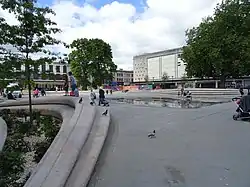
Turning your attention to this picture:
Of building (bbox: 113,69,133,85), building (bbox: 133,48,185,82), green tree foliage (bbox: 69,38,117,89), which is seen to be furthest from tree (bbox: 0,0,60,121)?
building (bbox: 113,69,133,85)

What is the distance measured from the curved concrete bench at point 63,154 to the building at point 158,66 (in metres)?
99.4

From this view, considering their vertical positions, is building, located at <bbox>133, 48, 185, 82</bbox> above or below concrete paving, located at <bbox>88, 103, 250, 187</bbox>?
above

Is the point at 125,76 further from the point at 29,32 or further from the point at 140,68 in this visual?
the point at 29,32

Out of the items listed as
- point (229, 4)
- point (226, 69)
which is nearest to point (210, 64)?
point (226, 69)

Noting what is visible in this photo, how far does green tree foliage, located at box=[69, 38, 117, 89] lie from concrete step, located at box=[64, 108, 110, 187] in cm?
5406

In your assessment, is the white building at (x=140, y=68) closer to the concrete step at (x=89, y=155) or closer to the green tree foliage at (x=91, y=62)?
the green tree foliage at (x=91, y=62)

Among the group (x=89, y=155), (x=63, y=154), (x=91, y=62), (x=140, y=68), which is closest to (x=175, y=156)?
(x=89, y=155)

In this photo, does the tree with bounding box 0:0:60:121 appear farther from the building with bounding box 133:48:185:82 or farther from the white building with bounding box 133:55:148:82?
the white building with bounding box 133:55:148:82

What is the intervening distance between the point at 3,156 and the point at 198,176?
400 centimetres

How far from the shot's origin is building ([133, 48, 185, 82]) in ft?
370

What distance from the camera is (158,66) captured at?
404ft

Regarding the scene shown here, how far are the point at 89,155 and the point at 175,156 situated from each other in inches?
69.8

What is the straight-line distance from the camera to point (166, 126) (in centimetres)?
946

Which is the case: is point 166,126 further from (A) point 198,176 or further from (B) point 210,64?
(B) point 210,64
